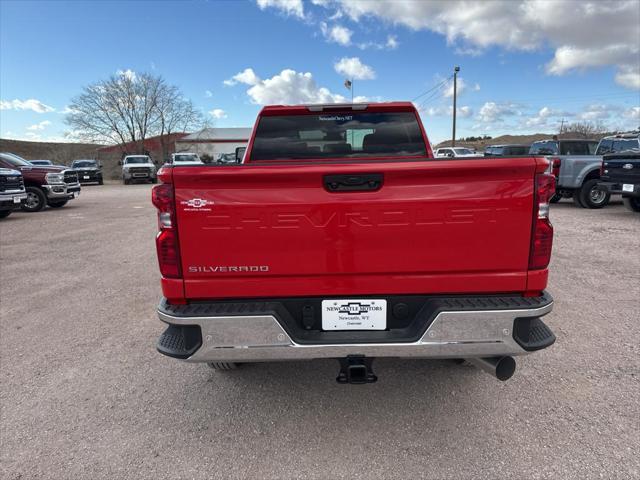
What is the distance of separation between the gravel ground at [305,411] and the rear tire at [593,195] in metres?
9.09

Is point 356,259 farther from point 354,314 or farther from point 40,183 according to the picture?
point 40,183

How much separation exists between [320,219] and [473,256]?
85 cm

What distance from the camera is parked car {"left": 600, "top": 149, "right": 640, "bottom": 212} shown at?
31.9 ft

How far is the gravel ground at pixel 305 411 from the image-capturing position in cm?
229

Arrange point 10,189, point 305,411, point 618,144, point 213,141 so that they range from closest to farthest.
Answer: point 305,411, point 10,189, point 618,144, point 213,141

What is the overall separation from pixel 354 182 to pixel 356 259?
1.37 feet

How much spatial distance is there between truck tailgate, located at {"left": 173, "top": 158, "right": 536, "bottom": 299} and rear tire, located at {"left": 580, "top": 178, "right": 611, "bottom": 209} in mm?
12222

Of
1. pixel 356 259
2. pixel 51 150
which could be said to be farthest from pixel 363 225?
pixel 51 150

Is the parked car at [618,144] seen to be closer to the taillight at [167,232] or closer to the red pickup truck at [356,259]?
the red pickup truck at [356,259]

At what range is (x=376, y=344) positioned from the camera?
87.1 inches

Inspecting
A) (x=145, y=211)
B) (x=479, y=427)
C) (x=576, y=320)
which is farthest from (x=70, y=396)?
(x=145, y=211)

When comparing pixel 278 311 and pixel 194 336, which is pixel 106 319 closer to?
pixel 194 336

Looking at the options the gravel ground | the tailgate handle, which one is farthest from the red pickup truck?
the gravel ground

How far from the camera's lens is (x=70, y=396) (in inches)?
119
